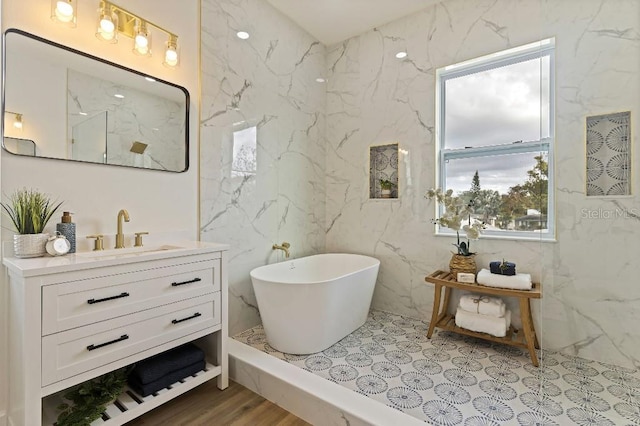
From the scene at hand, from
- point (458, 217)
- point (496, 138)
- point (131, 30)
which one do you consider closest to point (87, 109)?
point (131, 30)

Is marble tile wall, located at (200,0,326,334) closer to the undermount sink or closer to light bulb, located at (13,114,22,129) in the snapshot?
the undermount sink

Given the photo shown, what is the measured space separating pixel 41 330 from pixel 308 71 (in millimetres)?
3012

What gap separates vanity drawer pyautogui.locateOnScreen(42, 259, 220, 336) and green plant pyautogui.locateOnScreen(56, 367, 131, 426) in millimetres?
441

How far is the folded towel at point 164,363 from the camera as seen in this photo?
5.43 ft

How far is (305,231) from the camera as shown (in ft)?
10.8

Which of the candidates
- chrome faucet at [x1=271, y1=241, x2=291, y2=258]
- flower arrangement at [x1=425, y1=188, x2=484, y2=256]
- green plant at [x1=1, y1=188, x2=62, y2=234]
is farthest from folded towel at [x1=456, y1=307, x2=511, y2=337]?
green plant at [x1=1, y1=188, x2=62, y2=234]

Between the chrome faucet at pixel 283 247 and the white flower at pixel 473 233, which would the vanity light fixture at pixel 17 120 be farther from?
the white flower at pixel 473 233

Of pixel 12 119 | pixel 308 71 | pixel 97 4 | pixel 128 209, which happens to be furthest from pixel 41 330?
pixel 308 71

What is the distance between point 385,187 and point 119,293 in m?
2.41

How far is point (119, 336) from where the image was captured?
1469mm

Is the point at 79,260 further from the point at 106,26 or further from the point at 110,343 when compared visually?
the point at 106,26

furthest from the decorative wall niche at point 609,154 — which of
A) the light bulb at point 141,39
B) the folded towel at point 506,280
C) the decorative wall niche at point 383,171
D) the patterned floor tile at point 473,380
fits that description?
the light bulb at point 141,39

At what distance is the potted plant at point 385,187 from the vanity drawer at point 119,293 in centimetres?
188

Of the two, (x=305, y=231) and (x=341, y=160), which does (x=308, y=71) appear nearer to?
(x=341, y=160)
